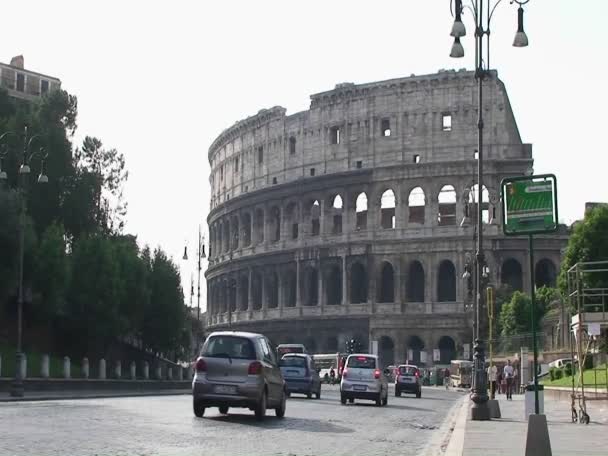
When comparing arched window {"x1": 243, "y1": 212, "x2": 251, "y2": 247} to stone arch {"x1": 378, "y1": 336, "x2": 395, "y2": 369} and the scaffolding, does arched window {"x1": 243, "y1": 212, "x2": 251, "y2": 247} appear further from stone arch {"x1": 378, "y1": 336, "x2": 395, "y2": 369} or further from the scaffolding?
the scaffolding

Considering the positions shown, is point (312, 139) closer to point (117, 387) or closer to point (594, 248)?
point (594, 248)

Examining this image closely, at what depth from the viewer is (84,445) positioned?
12523mm

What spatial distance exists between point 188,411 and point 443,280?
5706 centimetres

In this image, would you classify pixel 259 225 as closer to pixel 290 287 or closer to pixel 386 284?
pixel 290 287

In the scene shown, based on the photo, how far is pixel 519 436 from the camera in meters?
16.4

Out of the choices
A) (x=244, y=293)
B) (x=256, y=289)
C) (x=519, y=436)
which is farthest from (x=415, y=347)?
(x=519, y=436)

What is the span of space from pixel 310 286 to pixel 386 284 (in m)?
6.40

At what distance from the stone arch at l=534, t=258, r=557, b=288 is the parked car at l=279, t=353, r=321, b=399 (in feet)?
142

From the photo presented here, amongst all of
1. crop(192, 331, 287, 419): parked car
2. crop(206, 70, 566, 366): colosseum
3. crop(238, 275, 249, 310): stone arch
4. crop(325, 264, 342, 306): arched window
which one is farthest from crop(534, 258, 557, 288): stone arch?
crop(192, 331, 287, 419): parked car

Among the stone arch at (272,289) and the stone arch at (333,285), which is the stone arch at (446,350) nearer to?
the stone arch at (333,285)

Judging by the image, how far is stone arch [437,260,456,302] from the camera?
76.3 meters

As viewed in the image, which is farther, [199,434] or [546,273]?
[546,273]

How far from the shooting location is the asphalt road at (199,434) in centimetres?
1234

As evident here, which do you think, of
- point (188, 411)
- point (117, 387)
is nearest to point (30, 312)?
point (117, 387)
